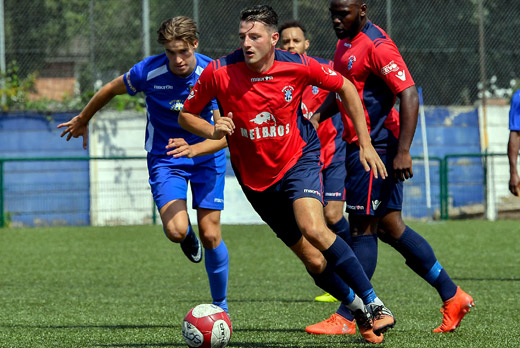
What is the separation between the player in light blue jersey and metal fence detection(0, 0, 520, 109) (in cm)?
1016

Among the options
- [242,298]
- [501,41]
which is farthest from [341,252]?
[501,41]

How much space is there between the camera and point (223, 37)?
16.3 meters

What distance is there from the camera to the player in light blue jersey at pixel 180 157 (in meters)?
5.78

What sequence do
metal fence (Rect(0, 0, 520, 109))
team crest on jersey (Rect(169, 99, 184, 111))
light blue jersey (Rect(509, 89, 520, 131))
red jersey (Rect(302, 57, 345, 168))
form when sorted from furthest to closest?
metal fence (Rect(0, 0, 520, 109)) < red jersey (Rect(302, 57, 345, 168)) < light blue jersey (Rect(509, 89, 520, 131)) < team crest on jersey (Rect(169, 99, 184, 111))

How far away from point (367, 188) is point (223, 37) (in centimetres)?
1155

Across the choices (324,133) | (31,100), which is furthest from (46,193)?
(324,133)

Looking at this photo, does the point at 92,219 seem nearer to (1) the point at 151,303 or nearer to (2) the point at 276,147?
(1) the point at 151,303

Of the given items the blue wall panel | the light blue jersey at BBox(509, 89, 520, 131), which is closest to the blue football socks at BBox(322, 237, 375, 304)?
the light blue jersey at BBox(509, 89, 520, 131)

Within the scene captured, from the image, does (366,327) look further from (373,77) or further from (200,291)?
(200,291)

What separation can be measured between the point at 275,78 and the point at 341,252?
110 centimetres

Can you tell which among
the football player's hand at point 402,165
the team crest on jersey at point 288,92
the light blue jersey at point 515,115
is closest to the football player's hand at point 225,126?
the team crest on jersey at point 288,92

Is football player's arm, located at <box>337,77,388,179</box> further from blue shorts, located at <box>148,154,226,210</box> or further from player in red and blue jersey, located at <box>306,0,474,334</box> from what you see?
blue shorts, located at <box>148,154,226,210</box>

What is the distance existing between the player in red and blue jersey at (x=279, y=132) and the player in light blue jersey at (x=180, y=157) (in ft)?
2.60

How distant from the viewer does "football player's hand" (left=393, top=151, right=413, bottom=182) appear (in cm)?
507
